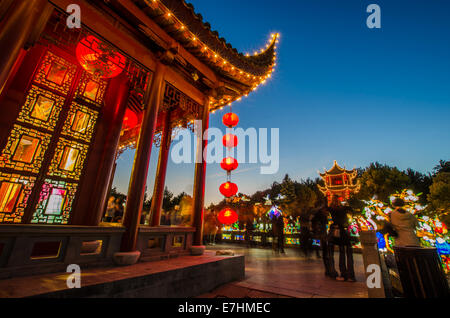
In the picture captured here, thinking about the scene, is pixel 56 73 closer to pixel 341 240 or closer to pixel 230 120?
pixel 230 120

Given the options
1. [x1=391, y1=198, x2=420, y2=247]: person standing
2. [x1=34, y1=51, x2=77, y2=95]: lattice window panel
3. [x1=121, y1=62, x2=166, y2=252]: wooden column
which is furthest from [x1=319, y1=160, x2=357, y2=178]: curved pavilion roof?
[x1=34, y1=51, x2=77, y2=95]: lattice window panel

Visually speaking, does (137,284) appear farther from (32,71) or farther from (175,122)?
(175,122)

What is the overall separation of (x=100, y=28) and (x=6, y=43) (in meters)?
1.73

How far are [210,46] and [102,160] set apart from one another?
421cm

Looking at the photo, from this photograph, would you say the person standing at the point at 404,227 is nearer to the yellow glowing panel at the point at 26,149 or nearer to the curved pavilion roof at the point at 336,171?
the yellow glowing panel at the point at 26,149

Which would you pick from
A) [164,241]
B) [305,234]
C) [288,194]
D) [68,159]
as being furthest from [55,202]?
[288,194]

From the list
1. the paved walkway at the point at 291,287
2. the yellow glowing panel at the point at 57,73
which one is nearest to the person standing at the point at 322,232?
the paved walkway at the point at 291,287

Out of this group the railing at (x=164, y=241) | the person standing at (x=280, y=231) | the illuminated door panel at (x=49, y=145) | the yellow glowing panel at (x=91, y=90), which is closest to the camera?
the illuminated door panel at (x=49, y=145)

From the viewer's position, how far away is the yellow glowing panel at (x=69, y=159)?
13.1 feet

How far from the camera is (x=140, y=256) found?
3.58 metres

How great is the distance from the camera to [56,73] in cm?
420

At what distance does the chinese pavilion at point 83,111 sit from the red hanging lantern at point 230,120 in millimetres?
1331

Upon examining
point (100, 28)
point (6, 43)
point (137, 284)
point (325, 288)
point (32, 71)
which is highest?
point (100, 28)

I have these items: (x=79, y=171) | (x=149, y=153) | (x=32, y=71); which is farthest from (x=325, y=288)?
(x=32, y=71)
